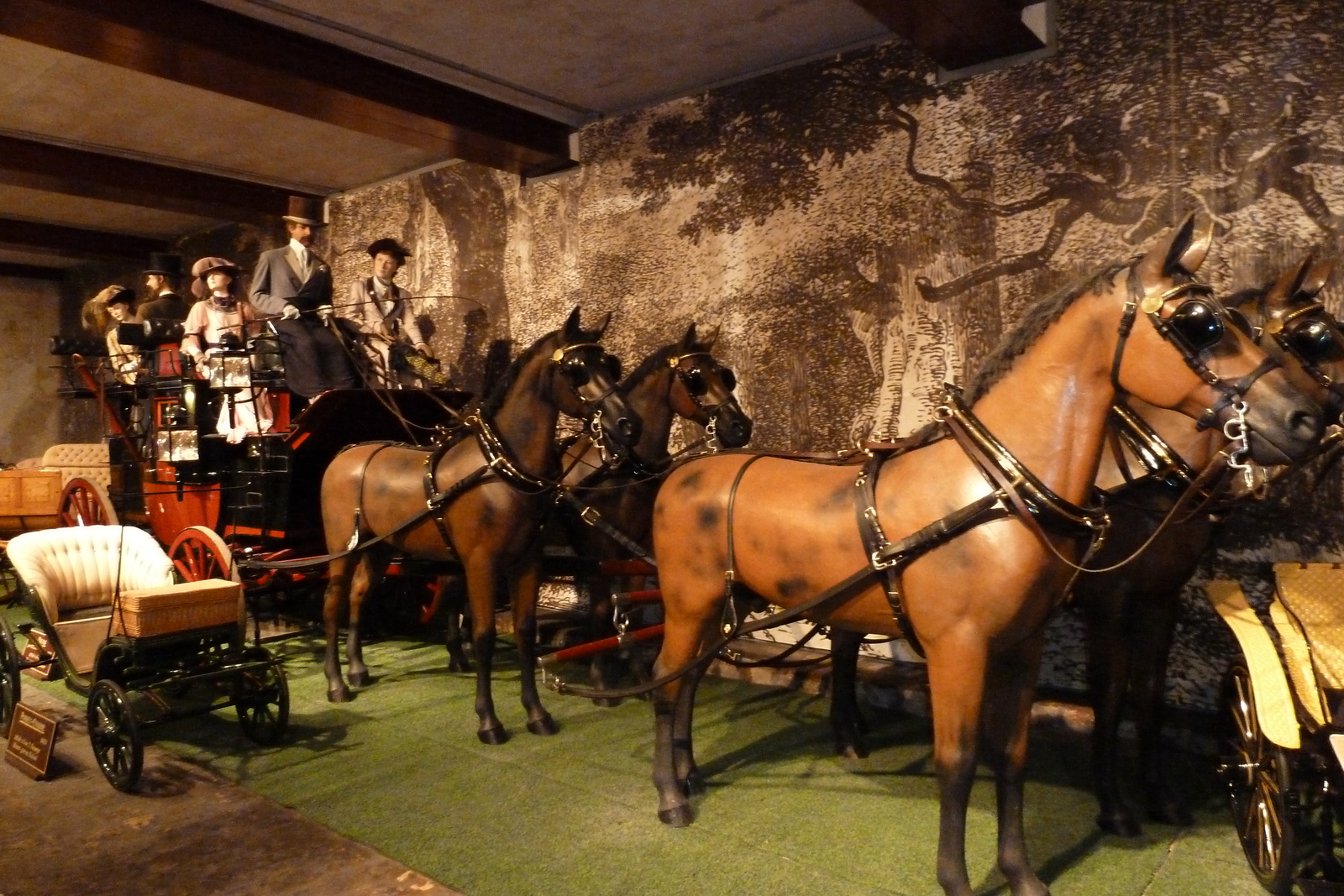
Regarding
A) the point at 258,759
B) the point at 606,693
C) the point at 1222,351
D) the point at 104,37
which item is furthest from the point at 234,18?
the point at 1222,351

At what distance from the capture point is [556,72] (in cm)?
616

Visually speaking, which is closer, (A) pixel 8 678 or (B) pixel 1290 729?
(B) pixel 1290 729

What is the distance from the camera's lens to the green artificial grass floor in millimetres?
3154

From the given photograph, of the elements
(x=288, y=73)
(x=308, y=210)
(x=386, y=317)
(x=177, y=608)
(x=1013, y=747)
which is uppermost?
(x=308, y=210)

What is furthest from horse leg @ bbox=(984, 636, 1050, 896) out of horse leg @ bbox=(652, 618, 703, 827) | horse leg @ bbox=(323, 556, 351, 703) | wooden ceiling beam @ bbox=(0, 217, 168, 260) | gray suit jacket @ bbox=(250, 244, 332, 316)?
wooden ceiling beam @ bbox=(0, 217, 168, 260)

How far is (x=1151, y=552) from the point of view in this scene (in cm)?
336

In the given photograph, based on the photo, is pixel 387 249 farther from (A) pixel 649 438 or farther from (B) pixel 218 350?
(A) pixel 649 438

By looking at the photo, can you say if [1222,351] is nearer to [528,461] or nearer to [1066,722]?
[1066,722]

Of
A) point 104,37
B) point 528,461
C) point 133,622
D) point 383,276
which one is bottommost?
point 133,622

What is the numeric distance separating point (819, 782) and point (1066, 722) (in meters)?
1.44

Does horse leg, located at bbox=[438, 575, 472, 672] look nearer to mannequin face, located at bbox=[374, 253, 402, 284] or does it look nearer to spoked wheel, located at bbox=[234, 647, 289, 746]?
spoked wheel, located at bbox=[234, 647, 289, 746]

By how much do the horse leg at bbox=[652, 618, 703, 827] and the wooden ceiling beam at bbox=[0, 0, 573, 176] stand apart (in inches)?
170

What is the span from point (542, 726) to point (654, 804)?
1.09 meters

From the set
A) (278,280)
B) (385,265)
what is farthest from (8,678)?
(385,265)
